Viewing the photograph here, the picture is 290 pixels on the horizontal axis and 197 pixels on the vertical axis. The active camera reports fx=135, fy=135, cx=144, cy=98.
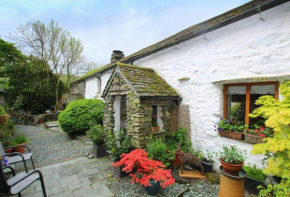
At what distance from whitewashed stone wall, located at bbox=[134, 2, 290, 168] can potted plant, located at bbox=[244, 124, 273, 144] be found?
235 mm

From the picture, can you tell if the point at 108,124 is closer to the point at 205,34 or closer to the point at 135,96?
the point at 135,96

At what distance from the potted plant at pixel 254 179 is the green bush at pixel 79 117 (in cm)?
627

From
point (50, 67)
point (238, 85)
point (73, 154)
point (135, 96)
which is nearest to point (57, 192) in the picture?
point (73, 154)

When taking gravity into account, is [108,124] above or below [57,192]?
above

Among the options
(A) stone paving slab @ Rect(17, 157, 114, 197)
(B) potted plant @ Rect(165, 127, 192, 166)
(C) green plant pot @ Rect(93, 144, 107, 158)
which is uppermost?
(B) potted plant @ Rect(165, 127, 192, 166)

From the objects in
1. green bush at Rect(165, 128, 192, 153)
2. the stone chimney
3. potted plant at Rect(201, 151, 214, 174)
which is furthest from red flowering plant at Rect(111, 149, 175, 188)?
the stone chimney

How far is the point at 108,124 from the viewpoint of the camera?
5480mm

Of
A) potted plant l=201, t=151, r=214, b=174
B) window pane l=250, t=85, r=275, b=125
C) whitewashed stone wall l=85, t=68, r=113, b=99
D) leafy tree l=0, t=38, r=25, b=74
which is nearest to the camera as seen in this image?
window pane l=250, t=85, r=275, b=125

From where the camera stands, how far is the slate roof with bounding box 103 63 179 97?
4.23m

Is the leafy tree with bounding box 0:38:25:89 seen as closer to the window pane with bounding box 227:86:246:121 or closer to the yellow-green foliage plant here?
the window pane with bounding box 227:86:246:121

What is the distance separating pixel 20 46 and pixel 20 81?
150 inches

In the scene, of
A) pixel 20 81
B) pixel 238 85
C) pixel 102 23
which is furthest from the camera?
pixel 20 81

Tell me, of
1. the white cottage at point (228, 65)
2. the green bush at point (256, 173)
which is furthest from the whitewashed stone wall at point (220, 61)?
the green bush at point (256, 173)

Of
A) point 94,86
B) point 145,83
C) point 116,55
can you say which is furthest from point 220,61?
point 94,86
